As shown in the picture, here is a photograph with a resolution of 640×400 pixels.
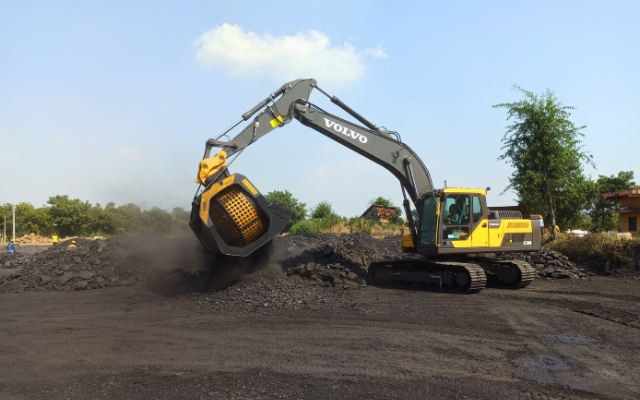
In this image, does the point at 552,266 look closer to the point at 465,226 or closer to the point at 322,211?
the point at 465,226

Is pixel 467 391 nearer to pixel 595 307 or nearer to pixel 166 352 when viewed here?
pixel 166 352

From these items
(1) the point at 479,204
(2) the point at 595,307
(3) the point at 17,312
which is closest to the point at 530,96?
(1) the point at 479,204

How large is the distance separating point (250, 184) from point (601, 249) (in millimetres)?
13152

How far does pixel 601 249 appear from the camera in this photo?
16.3 meters

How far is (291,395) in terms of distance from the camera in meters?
4.53

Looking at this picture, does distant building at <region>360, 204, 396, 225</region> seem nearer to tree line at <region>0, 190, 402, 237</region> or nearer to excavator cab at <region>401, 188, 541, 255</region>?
tree line at <region>0, 190, 402, 237</region>

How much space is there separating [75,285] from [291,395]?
10.4 m

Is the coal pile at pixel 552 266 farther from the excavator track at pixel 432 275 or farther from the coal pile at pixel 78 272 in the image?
the coal pile at pixel 78 272

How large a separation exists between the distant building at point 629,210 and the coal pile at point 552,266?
47.5 ft

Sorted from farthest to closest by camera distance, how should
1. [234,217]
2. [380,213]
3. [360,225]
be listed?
[380,213] < [360,225] < [234,217]

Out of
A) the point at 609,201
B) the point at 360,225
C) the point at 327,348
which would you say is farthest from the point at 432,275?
the point at 609,201

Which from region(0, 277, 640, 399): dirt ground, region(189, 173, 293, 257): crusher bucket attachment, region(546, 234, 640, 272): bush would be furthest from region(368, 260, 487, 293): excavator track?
region(546, 234, 640, 272): bush

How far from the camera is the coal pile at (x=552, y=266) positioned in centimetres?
1422

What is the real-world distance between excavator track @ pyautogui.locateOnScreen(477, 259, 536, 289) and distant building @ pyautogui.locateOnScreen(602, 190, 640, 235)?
1950 centimetres
